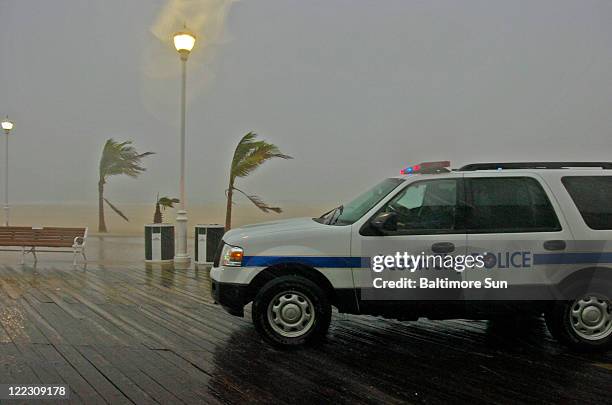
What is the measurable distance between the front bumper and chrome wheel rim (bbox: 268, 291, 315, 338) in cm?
32

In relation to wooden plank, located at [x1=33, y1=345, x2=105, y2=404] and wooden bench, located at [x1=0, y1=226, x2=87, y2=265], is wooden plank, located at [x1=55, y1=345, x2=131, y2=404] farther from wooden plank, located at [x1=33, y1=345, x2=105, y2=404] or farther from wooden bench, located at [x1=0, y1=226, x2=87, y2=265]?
wooden bench, located at [x1=0, y1=226, x2=87, y2=265]

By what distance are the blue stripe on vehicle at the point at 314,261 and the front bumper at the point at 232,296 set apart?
0.95 ft

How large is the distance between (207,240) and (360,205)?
251 inches

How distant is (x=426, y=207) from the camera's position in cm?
496

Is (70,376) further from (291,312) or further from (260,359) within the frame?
(291,312)

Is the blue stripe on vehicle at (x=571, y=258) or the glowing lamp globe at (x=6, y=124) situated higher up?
the glowing lamp globe at (x=6, y=124)

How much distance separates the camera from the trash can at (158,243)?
11.3 metres

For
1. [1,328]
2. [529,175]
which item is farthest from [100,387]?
[529,175]

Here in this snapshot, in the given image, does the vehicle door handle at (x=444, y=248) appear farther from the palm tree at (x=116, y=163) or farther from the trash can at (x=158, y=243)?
the palm tree at (x=116, y=163)

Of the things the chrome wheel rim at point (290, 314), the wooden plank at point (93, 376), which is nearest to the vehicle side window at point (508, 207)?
the chrome wheel rim at point (290, 314)

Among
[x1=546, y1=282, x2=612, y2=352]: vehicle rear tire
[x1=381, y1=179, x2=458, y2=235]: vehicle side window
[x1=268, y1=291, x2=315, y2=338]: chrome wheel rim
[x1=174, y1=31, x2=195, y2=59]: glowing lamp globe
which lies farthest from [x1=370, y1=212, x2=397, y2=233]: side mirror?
[x1=174, y1=31, x2=195, y2=59]: glowing lamp globe

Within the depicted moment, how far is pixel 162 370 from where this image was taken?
417 cm

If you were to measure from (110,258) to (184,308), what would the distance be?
6403 millimetres

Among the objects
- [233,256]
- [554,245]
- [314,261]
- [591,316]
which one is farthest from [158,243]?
[591,316]
